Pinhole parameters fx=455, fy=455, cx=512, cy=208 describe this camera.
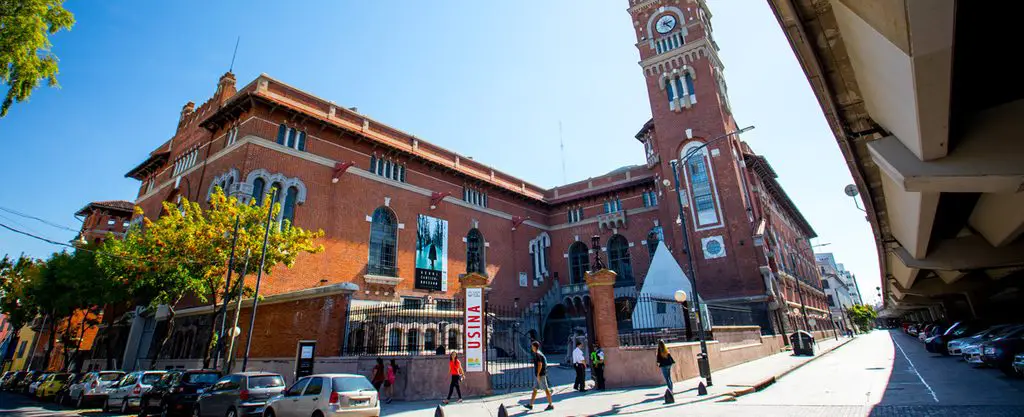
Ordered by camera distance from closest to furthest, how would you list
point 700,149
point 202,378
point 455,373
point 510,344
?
point 455,373 → point 202,378 → point 510,344 → point 700,149

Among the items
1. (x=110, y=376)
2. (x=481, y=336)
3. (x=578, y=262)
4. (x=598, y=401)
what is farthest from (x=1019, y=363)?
(x=110, y=376)

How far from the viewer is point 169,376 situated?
15.9 metres

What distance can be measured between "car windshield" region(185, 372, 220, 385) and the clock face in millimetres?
38731

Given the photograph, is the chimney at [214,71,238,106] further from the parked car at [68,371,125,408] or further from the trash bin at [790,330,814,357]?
the trash bin at [790,330,814,357]

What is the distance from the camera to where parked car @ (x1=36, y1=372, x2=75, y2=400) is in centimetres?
2134

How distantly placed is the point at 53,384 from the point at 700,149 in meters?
38.2

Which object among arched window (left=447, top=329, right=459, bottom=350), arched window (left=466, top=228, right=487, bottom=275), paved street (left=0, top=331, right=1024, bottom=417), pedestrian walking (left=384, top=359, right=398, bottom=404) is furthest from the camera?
arched window (left=466, top=228, right=487, bottom=275)

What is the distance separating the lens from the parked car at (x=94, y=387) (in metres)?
17.2

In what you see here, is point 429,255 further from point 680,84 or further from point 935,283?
point 935,283

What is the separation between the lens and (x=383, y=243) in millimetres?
28609

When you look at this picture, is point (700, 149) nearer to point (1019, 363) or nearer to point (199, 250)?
point (1019, 363)

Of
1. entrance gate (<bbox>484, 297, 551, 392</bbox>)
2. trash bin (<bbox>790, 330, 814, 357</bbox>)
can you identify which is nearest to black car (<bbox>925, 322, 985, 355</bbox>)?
trash bin (<bbox>790, 330, 814, 357</bbox>)

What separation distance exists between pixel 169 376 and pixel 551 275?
29.2 meters

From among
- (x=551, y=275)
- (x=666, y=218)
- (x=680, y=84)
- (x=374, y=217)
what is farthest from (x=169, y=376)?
(x=680, y=84)
